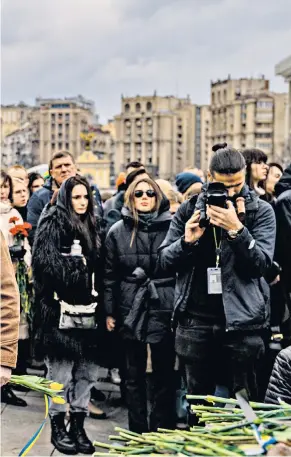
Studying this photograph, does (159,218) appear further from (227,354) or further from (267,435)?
(267,435)

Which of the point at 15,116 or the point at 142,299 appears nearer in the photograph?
the point at 142,299

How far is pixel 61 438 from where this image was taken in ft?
15.6

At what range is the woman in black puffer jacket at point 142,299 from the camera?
15.9ft

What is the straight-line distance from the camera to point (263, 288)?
13.7ft

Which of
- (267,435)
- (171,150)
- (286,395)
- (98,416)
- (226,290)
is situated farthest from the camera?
(171,150)

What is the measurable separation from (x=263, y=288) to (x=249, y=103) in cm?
11771

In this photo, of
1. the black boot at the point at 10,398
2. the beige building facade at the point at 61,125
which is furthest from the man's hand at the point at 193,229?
the beige building facade at the point at 61,125

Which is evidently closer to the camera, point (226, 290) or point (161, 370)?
point (226, 290)

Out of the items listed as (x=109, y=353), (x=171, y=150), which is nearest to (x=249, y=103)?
(x=171, y=150)

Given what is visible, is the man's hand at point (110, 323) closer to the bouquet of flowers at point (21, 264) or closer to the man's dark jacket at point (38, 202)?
the bouquet of flowers at point (21, 264)

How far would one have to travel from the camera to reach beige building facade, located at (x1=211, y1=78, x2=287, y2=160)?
4609 inches

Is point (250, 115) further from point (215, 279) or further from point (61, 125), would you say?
point (215, 279)

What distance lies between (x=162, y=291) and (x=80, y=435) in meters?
1.00

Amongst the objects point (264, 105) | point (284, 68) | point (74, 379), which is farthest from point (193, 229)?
point (264, 105)
